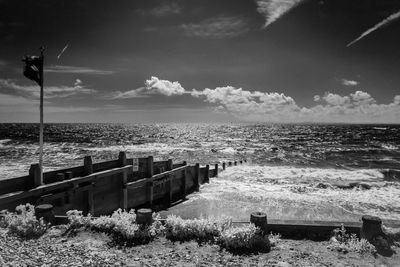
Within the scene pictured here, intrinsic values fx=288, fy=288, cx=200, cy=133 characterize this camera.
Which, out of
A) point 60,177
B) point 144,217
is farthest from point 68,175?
point 144,217

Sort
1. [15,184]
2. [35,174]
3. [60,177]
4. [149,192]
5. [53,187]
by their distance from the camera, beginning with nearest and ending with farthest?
[15,184] < [35,174] < [53,187] < [60,177] < [149,192]

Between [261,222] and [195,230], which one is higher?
[261,222]

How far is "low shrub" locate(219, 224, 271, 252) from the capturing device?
24.6ft

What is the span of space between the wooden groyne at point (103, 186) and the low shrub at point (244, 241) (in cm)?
833

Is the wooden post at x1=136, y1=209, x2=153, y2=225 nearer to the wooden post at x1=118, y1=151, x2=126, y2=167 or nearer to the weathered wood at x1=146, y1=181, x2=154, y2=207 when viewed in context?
the wooden post at x1=118, y1=151, x2=126, y2=167

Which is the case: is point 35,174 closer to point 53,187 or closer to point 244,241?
point 53,187

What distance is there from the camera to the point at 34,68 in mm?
10812

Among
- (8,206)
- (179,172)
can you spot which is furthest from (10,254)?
(179,172)

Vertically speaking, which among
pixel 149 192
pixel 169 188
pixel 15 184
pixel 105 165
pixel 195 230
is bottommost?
pixel 169 188

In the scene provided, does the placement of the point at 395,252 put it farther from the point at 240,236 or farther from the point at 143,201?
the point at 143,201

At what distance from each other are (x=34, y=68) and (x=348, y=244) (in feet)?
39.0

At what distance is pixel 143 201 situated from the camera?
59.3ft

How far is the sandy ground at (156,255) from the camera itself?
6668 millimetres

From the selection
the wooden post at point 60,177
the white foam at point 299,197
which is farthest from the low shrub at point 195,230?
the white foam at point 299,197
